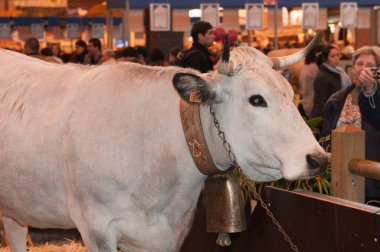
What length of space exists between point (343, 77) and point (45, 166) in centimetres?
585

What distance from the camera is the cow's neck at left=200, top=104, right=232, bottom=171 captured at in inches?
148

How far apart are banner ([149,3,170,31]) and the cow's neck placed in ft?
26.0

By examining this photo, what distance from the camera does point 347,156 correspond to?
432 centimetres

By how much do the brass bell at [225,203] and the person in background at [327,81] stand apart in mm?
4847

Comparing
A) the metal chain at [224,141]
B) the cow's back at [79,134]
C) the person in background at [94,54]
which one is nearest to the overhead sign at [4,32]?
the person in background at [94,54]

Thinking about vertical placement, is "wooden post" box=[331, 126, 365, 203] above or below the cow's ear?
below

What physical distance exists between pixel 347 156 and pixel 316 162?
959 millimetres

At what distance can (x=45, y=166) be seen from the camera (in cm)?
409

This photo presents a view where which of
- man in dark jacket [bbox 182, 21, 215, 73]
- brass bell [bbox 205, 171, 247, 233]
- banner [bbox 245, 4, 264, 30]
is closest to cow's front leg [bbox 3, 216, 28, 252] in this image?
brass bell [bbox 205, 171, 247, 233]

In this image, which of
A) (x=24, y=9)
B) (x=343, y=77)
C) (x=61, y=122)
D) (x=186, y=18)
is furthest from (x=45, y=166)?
(x=24, y=9)

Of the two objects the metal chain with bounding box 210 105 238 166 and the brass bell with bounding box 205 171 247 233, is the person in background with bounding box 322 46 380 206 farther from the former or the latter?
the metal chain with bounding box 210 105 238 166

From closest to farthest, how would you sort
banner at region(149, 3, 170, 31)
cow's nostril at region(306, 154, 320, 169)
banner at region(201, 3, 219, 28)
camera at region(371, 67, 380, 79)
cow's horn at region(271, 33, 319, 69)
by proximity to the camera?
cow's nostril at region(306, 154, 320, 169)
cow's horn at region(271, 33, 319, 69)
camera at region(371, 67, 380, 79)
banner at region(149, 3, 170, 31)
banner at region(201, 3, 219, 28)

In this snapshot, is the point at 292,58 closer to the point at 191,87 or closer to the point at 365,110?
the point at 191,87

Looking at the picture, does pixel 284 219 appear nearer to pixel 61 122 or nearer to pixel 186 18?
pixel 61 122
